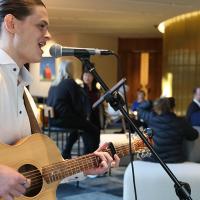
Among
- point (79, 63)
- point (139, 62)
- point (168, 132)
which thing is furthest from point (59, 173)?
point (139, 62)

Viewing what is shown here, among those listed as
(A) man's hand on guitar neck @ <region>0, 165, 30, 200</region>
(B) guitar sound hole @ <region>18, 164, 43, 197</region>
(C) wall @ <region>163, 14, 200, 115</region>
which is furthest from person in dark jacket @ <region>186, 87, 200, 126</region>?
(A) man's hand on guitar neck @ <region>0, 165, 30, 200</region>

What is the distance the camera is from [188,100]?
969cm

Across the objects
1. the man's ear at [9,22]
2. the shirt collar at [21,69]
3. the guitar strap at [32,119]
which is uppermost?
the man's ear at [9,22]

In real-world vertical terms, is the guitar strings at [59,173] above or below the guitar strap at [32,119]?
below

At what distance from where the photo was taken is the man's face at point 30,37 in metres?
1.65

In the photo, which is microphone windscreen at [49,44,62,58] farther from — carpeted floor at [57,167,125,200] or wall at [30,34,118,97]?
wall at [30,34,118,97]

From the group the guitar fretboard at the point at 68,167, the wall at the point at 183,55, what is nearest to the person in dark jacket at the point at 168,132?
the guitar fretboard at the point at 68,167

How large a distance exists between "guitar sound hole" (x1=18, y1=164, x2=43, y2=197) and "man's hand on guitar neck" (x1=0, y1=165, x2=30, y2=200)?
15cm

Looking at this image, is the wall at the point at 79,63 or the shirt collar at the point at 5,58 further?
the wall at the point at 79,63

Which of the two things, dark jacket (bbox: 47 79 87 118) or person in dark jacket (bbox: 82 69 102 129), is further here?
person in dark jacket (bbox: 82 69 102 129)

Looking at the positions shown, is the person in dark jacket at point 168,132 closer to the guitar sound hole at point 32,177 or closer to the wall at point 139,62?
the guitar sound hole at point 32,177

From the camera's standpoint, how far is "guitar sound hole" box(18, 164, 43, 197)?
5.33 ft

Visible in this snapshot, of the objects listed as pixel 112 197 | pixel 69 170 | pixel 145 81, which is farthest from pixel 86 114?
pixel 145 81

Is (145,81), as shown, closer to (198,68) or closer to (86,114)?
(198,68)
